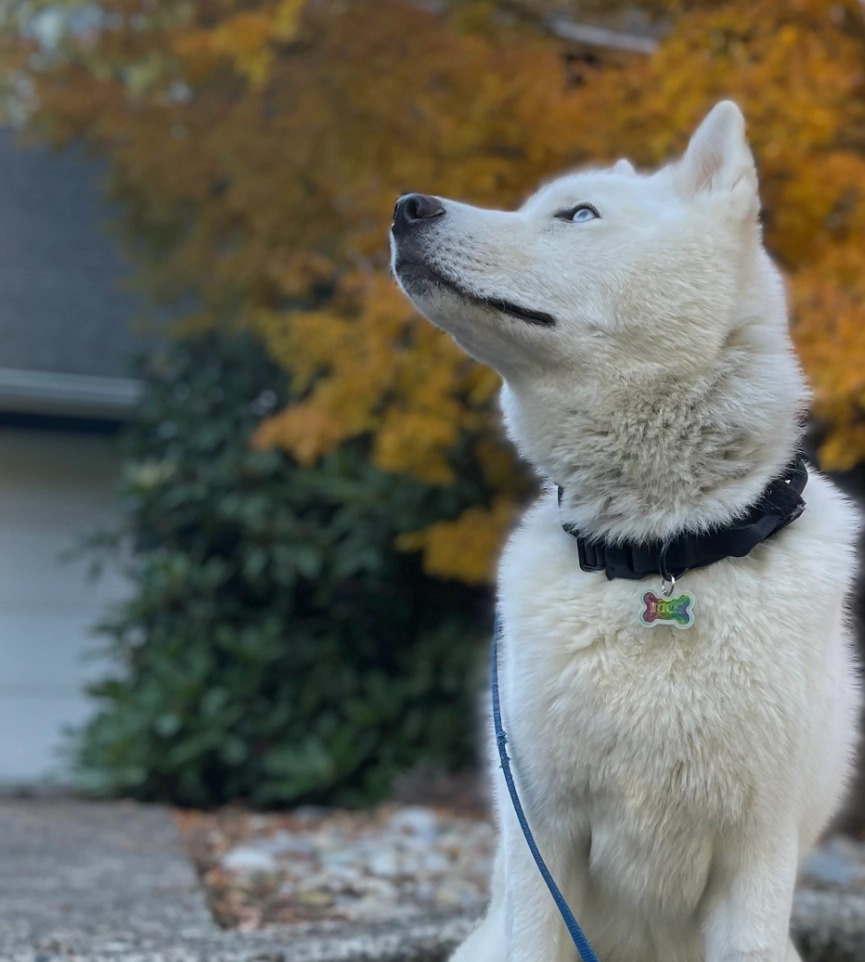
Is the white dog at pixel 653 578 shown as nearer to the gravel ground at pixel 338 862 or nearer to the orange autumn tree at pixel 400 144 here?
the orange autumn tree at pixel 400 144

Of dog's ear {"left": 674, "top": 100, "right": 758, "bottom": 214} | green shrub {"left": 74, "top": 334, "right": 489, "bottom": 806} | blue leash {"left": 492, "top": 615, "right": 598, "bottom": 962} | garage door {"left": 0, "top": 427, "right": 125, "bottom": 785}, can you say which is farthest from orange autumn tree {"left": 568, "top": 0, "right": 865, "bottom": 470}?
garage door {"left": 0, "top": 427, "right": 125, "bottom": 785}

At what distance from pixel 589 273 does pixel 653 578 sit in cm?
52

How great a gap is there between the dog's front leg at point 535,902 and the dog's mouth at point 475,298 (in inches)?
33.1

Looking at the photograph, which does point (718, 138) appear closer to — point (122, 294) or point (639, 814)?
point (639, 814)

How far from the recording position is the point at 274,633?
5746 millimetres

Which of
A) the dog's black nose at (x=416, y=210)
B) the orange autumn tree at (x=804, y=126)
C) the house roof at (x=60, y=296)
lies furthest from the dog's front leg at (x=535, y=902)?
the house roof at (x=60, y=296)

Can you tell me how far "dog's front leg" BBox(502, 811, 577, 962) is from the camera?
1674mm

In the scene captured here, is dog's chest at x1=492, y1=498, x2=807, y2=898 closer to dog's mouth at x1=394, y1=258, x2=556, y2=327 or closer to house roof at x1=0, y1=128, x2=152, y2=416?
Result: dog's mouth at x1=394, y1=258, x2=556, y2=327

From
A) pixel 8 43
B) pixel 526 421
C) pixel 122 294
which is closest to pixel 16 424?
pixel 122 294

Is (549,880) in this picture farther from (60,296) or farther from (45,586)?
(60,296)

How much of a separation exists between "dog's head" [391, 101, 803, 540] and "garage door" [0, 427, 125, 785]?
625cm

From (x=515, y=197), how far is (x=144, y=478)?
9.84ft

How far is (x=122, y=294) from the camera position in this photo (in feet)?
27.9

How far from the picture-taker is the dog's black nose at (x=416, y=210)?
1.74 metres
